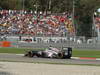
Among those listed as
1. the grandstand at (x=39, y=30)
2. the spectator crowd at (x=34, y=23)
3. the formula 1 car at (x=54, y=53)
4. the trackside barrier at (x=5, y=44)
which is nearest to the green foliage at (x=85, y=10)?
the grandstand at (x=39, y=30)

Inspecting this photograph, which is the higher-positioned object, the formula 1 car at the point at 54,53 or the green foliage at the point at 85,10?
the green foliage at the point at 85,10

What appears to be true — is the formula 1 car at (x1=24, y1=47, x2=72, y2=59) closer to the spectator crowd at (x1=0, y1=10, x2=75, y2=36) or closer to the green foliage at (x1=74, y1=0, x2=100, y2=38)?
the spectator crowd at (x1=0, y1=10, x2=75, y2=36)

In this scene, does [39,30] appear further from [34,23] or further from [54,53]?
[54,53]

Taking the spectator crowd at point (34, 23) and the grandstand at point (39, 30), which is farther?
the spectator crowd at point (34, 23)

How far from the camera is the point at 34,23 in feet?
126

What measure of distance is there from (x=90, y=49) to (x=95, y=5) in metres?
30.6

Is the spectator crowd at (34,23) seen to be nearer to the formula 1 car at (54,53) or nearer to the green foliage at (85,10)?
the green foliage at (85,10)

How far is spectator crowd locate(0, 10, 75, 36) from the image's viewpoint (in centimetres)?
3641

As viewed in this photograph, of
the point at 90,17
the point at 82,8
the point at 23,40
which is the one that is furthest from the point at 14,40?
the point at 82,8

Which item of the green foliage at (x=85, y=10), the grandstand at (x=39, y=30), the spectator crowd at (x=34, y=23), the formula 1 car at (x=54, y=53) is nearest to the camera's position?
the formula 1 car at (x=54, y=53)

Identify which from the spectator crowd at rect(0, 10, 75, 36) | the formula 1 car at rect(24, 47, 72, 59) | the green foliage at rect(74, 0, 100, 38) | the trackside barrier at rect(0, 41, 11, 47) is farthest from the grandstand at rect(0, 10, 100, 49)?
the formula 1 car at rect(24, 47, 72, 59)

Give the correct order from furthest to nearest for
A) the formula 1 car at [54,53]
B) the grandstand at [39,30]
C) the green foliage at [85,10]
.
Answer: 1. the green foliage at [85,10]
2. the grandstand at [39,30]
3. the formula 1 car at [54,53]

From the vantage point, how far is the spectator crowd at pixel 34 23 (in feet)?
119

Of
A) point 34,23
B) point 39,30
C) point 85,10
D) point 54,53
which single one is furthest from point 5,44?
point 85,10
